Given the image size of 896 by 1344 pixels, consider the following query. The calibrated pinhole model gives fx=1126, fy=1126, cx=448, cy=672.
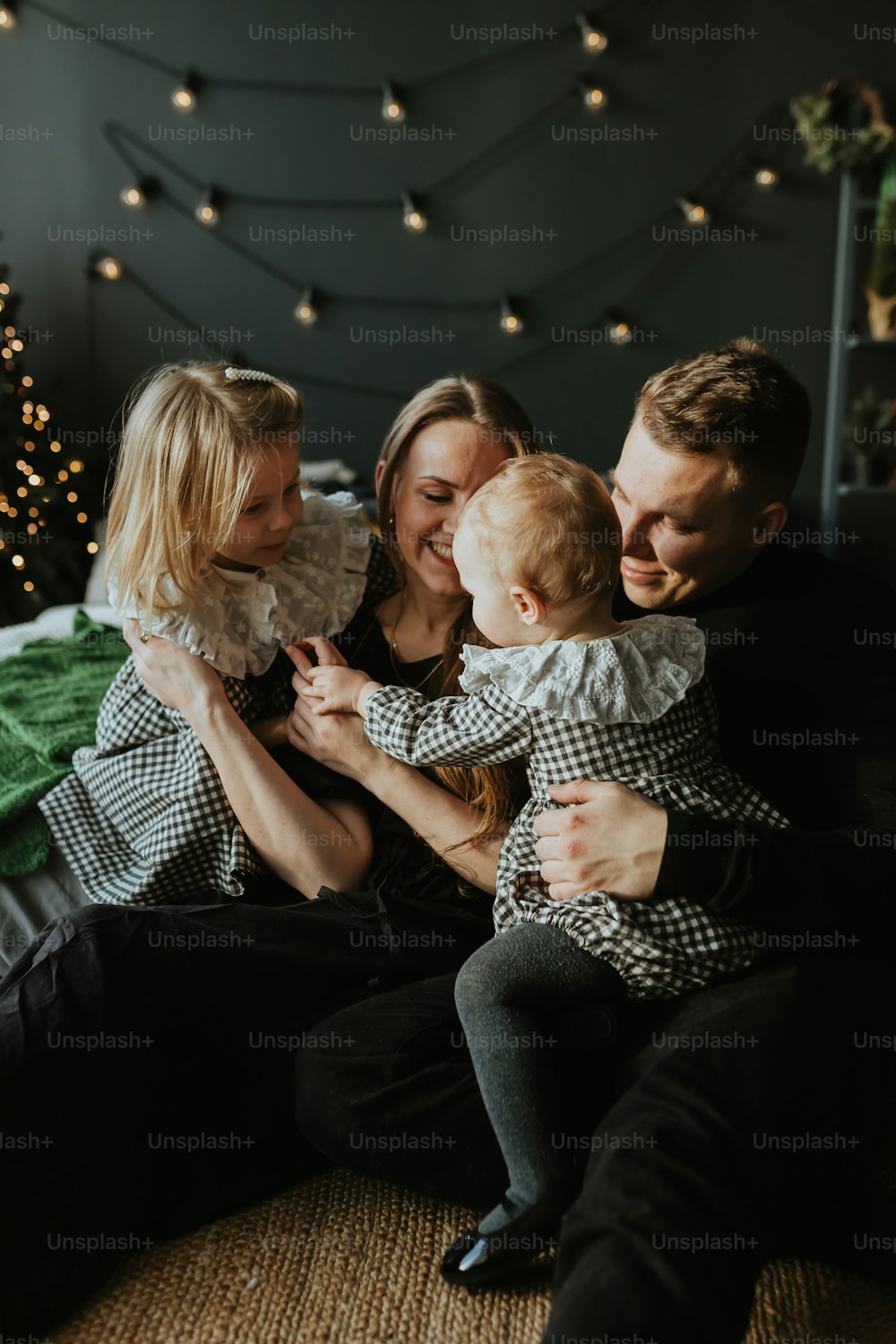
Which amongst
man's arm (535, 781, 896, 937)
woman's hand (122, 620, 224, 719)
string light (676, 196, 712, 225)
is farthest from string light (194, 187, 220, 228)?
man's arm (535, 781, 896, 937)

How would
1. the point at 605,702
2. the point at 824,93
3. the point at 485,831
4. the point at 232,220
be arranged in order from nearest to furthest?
1. the point at 605,702
2. the point at 485,831
3. the point at 824,93
4. the point at 232,220

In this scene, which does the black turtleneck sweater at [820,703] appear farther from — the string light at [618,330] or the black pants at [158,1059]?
the string light at [618,330]

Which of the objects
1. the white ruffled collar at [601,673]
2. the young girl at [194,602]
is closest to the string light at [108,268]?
the young girl at [194,602]

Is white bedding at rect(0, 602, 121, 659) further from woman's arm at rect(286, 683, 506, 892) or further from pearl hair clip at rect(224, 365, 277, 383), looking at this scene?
woman's arm at rect(286, 683, 506, 892)

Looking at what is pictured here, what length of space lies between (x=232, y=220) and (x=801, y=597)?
3.42 meters

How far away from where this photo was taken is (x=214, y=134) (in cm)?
432

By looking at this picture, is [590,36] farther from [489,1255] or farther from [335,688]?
[489,1255]

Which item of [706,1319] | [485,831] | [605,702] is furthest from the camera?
[485,831]

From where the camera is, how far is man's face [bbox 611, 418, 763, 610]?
1693 mm

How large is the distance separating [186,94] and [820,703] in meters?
3.72

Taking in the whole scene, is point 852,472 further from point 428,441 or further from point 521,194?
point 428,441

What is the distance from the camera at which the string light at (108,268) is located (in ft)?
14.4

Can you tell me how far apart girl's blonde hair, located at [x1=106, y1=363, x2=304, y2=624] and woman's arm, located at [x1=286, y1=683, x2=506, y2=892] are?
0.29 m

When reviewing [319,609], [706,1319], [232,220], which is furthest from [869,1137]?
[232,220]
